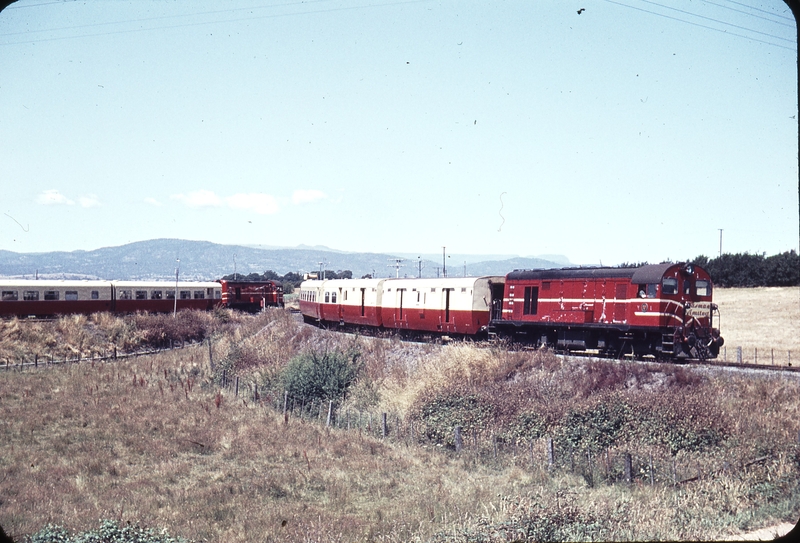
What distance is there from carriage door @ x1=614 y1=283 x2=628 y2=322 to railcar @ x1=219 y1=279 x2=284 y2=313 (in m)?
55.8

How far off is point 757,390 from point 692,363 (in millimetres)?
5022

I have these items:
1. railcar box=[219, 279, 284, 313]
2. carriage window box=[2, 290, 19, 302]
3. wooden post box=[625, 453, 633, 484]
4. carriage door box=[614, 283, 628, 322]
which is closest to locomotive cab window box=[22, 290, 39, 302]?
carriage window box=[2, 290, 19, 302]

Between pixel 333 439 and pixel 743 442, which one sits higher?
pixel 743 442

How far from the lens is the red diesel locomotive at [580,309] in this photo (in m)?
25.6

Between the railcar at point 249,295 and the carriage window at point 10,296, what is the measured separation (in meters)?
23.1

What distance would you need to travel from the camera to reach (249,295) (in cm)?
7694

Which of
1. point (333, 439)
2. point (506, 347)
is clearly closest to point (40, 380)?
point (333, 439)

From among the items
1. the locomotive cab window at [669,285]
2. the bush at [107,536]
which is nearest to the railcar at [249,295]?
the locomotive cab window at [669,285]

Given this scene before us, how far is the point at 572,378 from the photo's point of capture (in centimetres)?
2397

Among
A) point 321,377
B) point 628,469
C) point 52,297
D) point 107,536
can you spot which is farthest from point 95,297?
point 628,469

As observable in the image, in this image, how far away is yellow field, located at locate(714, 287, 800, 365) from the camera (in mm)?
37944

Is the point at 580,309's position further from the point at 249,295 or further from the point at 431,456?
the point at 249,295

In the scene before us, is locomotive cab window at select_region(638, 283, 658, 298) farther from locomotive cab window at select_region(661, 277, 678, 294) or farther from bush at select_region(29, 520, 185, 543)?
bush at select_region(29, 520, 185, 543)

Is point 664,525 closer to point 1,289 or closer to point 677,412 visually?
point 677,412
